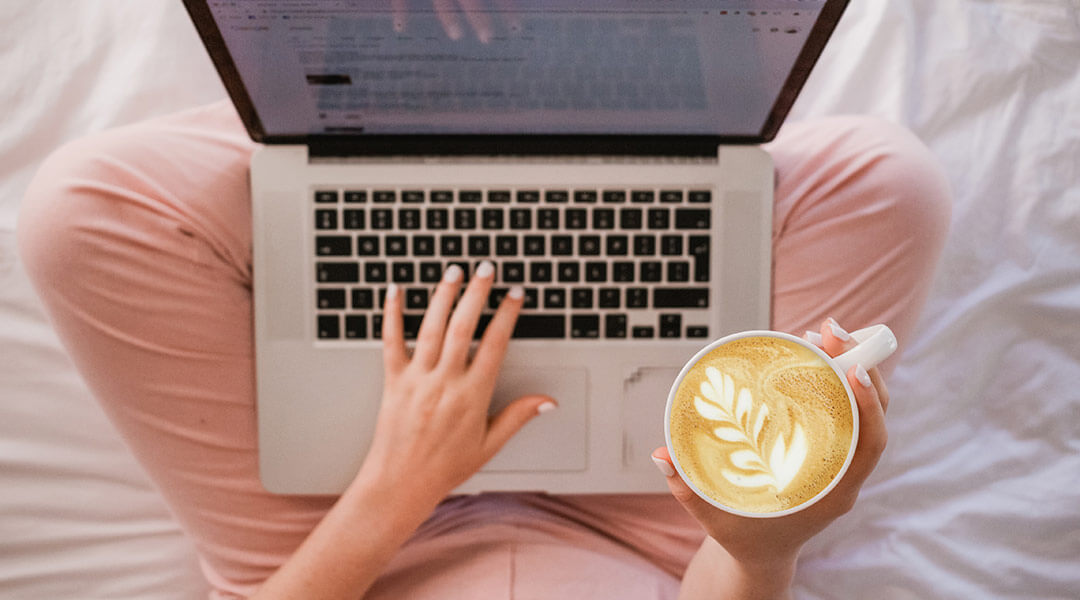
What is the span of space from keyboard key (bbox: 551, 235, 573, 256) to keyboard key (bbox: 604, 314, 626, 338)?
8 centimetres

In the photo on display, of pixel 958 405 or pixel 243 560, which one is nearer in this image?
pixel 243 560

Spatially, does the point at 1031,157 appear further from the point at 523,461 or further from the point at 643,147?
the point at 523,461

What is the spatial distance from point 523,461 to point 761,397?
34 cm

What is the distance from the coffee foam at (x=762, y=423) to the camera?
509 mm

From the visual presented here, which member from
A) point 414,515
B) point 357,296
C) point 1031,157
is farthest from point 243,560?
point 1031,157

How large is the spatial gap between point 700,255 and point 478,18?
1.02ft

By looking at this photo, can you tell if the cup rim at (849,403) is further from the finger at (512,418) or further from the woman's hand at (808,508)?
the finger at (512,418)

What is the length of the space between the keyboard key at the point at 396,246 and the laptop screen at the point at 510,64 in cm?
11

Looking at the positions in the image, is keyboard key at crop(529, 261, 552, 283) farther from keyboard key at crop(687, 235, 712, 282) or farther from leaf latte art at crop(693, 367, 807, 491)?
leaf latte art at crop(693, 367, 807, 491)

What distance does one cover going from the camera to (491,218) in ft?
2.47

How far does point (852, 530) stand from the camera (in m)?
0.93

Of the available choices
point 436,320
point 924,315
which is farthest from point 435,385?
point 924,315

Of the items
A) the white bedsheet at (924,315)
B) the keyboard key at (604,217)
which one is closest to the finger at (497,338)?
the keyboard key at (604,217)

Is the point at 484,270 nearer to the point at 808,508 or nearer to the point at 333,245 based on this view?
the point at 333,245
